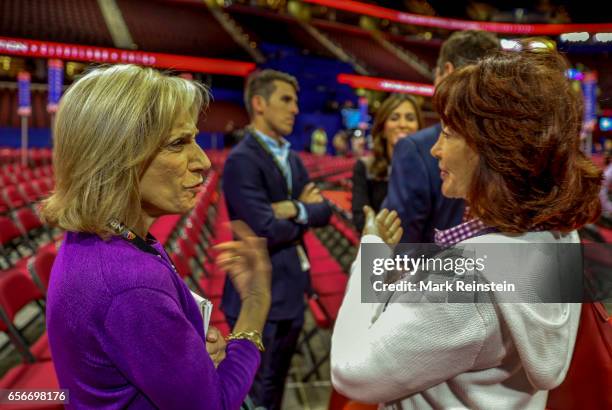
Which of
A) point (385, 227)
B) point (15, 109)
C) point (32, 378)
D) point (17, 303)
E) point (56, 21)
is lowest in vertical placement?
point (15, 109)

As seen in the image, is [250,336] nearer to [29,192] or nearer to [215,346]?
[215,346]

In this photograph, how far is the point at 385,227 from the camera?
1245mm

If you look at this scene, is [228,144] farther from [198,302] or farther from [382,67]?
[198,302]

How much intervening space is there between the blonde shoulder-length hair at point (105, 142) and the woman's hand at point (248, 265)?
263 millimetres

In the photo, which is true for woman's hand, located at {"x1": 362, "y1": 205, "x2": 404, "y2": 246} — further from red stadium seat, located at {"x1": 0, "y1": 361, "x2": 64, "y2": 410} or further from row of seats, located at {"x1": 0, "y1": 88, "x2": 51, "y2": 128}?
row of seats, located at {"x1": 0, "y1": 88, "x2": 51, "y2": 128}

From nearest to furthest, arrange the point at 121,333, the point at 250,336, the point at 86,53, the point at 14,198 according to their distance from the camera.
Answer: the point at 121,333
the point at 250,336
the point at 14,198
the point at 86,53

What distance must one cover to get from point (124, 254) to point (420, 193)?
1.01 m

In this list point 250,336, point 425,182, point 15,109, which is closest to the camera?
point 250,336

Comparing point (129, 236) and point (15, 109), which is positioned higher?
point (129, 236)

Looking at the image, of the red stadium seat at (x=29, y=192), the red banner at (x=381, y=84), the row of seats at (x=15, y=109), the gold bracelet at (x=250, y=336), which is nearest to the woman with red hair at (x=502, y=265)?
the gold bracelet at (x=250, y=336)

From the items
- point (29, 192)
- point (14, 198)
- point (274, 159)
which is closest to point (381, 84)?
point (29, 192)

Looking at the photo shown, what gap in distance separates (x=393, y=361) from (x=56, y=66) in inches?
403

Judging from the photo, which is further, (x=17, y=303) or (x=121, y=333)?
(x=17, y=303)

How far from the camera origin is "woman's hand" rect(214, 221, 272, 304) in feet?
3.58
